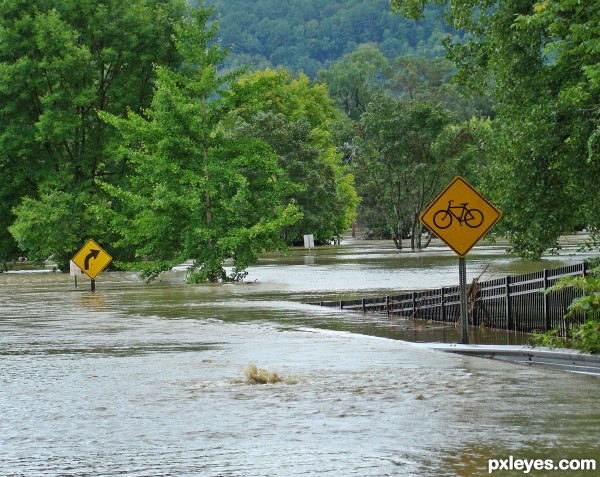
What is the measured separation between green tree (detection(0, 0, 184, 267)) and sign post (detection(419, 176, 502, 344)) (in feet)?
149

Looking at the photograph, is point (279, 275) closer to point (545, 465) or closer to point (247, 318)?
point (247, 318)

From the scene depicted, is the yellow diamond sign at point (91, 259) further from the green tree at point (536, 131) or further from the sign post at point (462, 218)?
the sign post at point (462, 218)

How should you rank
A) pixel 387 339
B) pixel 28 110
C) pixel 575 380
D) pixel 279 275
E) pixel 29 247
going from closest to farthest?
pixel 575 380
pixel 387 339
pixel 279 275
pixel 29 247
pixel 28 110

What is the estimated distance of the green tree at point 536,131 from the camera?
23.6m

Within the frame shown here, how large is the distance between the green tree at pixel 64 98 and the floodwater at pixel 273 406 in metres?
41.5

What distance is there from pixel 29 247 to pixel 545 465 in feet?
189

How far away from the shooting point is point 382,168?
92938 mm

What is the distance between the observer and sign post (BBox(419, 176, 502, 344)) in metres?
17.8

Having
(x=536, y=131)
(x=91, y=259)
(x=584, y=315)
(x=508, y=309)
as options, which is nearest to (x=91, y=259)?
(x=91, y=259)

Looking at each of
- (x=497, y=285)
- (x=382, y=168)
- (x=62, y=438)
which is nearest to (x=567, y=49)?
(x=497, y=285)

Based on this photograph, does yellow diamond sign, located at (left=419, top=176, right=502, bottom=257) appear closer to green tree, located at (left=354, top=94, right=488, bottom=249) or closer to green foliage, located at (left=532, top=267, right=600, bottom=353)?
green foliage, located at (left=532, top=267, right=600, bottom=353)

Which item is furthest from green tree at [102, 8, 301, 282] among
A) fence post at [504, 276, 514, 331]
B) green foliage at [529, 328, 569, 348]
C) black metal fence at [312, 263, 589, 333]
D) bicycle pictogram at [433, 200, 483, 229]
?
green foliage at [529, 328, 569, 348]

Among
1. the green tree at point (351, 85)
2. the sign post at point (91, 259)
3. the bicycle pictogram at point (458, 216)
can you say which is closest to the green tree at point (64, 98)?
the sign post at point (91, 259)

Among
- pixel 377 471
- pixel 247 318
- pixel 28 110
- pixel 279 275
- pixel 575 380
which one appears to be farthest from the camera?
pixel 28 110
